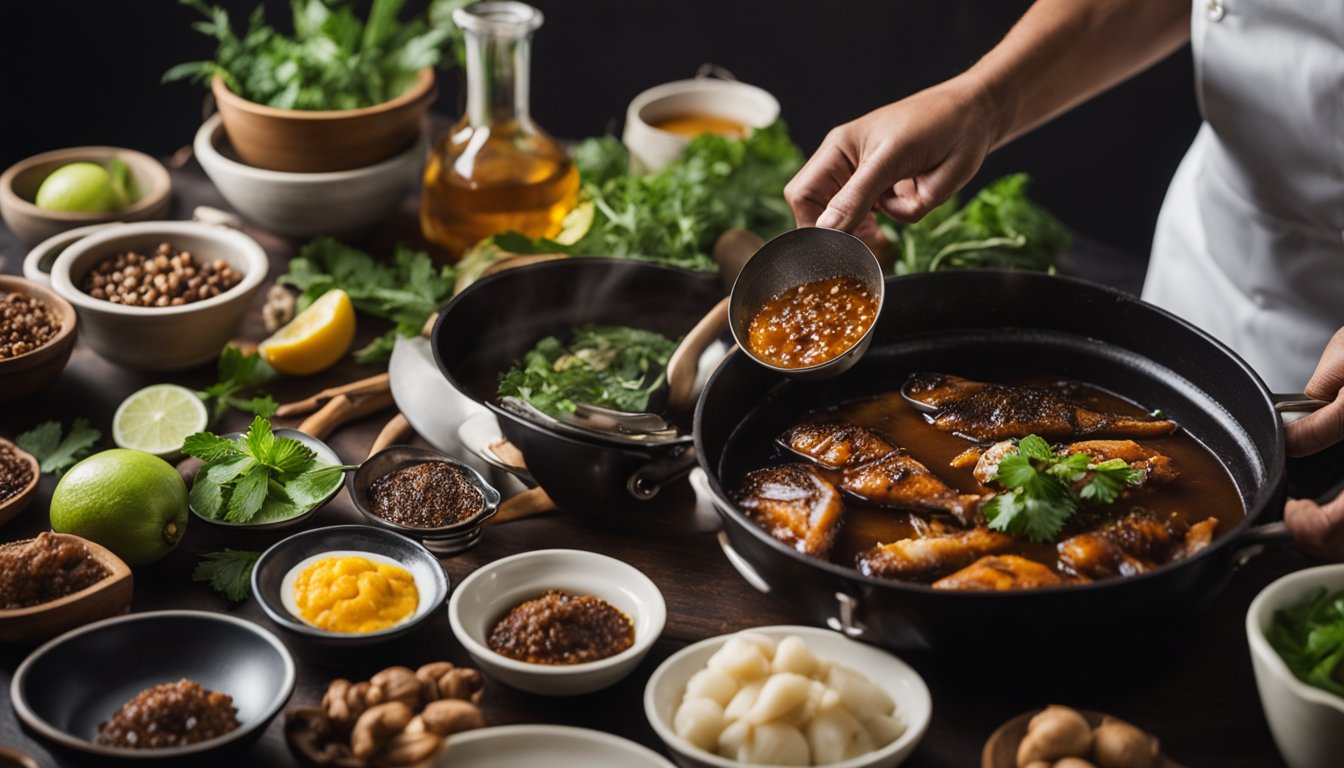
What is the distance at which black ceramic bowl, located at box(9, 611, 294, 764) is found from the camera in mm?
2021

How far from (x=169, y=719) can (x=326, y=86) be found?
229 cm

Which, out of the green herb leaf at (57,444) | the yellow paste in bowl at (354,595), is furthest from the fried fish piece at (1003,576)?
the green herb leaf at (57,444)

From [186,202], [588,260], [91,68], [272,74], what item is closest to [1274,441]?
[588,260]

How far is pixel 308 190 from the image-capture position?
360 centimetres

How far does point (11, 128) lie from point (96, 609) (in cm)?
427

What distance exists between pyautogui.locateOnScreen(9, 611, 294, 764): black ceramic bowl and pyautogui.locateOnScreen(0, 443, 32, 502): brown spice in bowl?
23.5 inches

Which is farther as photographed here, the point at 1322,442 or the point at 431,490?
the point at 431,490

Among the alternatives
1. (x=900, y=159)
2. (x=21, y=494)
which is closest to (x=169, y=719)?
(x=21, y=494)

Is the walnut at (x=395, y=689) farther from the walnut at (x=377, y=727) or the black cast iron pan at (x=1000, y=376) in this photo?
the black cast iron pan at (x=1000, y=376)

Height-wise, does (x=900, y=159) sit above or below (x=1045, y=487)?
above

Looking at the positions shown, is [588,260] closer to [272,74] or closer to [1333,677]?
[272,74]

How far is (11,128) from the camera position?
566 cm

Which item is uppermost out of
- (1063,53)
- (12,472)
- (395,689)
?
(1063,53)

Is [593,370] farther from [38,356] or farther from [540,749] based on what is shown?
[38,356]
